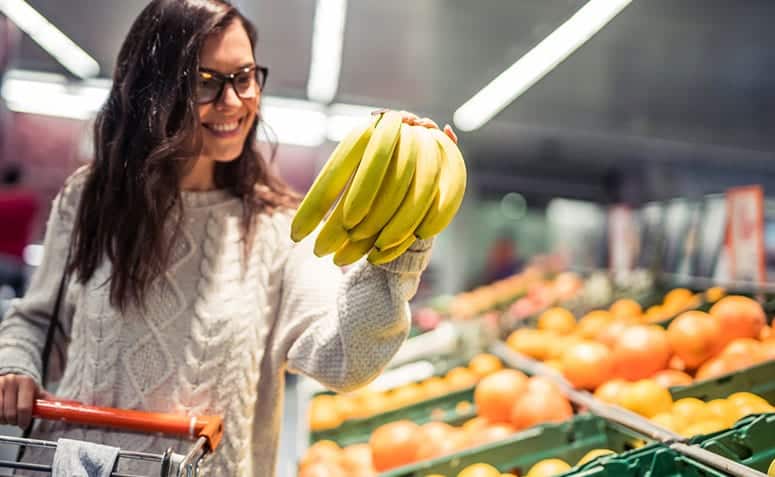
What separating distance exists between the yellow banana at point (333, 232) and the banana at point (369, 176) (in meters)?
0.04

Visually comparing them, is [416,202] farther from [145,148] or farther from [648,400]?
[648,400]

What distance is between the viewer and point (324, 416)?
254 centimetres

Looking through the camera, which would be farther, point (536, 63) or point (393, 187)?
point (536, 63)

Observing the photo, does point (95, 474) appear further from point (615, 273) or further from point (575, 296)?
point (615, 273)

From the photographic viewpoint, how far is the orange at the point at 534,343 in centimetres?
271

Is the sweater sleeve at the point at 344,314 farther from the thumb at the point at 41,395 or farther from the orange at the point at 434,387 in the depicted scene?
the orange at the point at 434,387

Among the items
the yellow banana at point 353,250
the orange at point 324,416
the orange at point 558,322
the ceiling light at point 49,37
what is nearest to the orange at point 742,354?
the orange at point 558,322

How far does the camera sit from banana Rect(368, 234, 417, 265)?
3.82 feet

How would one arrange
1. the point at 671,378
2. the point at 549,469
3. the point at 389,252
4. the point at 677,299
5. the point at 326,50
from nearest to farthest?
1. the point at 389,252
2. the point at 549,469
3. the point at 671,378
4. the point at 677,299
5. the point at 326,50

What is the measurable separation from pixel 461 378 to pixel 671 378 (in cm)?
98

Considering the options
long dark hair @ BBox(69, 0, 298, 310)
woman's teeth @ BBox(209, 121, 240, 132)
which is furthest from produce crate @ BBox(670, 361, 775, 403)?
woman's teeth @ BBox(209, 121, 240, 132)

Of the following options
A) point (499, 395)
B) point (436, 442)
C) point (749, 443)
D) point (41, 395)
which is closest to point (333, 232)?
point (41, 395)

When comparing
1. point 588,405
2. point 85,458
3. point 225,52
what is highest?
point 225,52

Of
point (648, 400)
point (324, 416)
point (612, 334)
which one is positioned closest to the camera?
point (648, 400)
